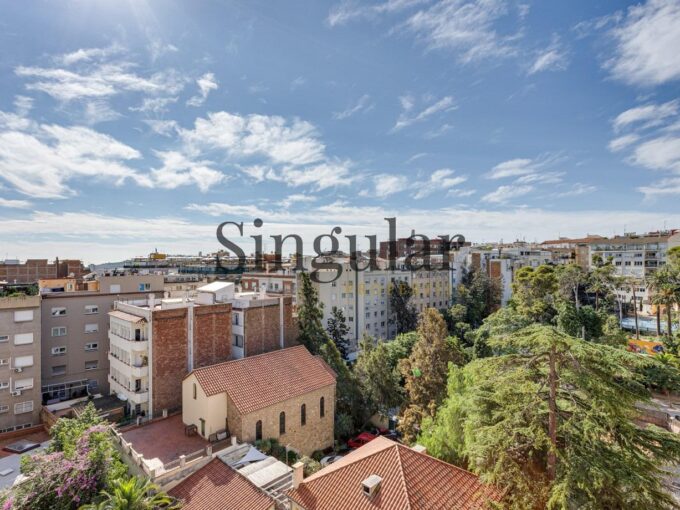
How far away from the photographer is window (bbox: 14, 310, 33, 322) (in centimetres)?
2730

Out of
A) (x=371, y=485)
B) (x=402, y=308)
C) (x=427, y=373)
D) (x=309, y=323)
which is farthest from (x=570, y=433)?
(x=402, y=308)

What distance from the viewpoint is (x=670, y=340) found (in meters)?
32.9

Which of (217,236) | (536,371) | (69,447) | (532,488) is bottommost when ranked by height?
(69,447)

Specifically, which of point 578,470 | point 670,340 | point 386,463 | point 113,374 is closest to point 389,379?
point 386,463

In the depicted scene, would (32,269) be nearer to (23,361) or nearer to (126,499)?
(23,361)

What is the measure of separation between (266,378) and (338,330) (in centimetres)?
2266

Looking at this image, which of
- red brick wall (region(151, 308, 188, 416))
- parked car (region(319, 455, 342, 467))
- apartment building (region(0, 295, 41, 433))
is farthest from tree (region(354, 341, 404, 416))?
apartment building (region(0, 295, 41, 433))

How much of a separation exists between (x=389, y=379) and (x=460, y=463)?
34.8 ft

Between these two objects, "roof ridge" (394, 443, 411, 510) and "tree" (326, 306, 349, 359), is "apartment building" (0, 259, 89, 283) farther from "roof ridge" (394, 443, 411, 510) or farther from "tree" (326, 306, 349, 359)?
"roof ridge" (394, 443, 411, 510)

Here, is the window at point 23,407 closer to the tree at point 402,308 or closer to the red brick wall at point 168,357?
the red brick wall at point 168,357

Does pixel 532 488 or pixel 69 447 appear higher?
pixel 532 488

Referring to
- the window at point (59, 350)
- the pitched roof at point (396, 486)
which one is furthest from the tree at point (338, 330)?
the pitched roof at point (396, 486)

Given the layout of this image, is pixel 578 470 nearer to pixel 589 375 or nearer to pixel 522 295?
pixel 589 375

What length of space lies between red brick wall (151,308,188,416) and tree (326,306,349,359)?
21626mm
